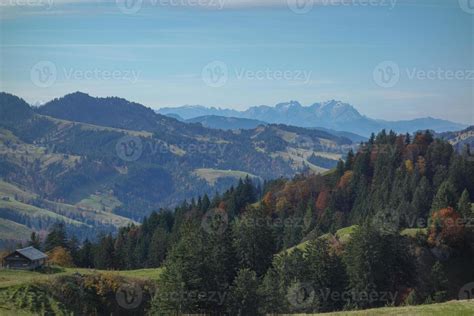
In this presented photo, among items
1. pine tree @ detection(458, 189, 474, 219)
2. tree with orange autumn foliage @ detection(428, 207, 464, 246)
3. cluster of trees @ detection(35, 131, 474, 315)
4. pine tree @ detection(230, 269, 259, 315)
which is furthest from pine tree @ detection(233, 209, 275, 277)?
pine tree @ detection(458, 189, 474, 219)

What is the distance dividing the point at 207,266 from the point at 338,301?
1967 centimetres

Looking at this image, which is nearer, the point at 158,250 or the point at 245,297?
the point at 245,297

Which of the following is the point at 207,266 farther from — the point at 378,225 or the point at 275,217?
the point at 275,217

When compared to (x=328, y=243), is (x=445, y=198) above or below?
above

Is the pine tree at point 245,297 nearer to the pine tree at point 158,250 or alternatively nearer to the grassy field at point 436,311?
the grassy field at point 436,311

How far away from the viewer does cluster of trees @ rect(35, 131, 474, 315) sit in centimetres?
5774

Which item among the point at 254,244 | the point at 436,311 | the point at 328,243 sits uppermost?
the point at 436,311

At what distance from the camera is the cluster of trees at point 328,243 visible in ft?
189

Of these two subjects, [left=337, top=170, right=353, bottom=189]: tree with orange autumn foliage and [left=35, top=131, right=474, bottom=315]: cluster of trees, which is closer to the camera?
[left=35, top=131, right=474, bottom=315]: cluster of trees

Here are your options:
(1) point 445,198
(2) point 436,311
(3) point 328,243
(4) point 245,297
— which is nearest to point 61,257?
(3) point 328,243

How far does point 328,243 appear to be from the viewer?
281 feet

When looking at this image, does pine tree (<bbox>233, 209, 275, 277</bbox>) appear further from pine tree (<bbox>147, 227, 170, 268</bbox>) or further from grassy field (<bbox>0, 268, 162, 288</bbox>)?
pine tree (<bbox>147, 227, 170, 268</bbox>)

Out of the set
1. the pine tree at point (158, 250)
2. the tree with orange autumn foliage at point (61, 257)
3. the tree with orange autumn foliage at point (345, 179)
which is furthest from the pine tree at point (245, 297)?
the tree with orange autumn foliage at point (345, 179)

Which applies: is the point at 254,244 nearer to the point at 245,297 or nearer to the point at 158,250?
the point at 245,297
